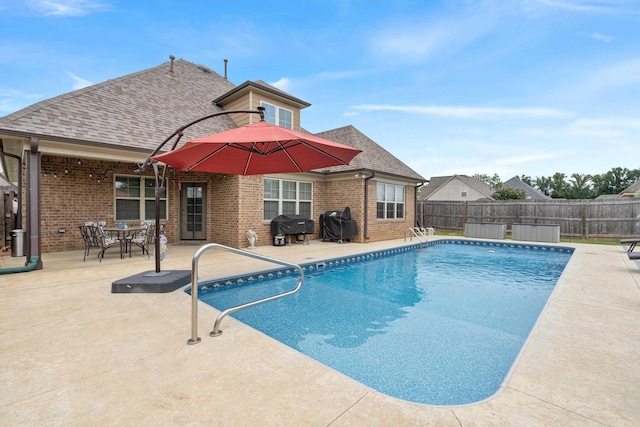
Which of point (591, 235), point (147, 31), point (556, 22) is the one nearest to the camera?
point (556, 22)

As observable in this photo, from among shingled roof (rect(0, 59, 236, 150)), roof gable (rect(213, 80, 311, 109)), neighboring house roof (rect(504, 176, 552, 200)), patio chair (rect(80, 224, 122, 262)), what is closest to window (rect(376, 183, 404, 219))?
roof gable (rect(213, 80, 311, 109))

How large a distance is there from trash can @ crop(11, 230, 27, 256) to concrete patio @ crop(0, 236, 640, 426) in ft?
16.0

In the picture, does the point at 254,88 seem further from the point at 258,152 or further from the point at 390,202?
the point at 390,202

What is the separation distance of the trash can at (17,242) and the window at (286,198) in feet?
21.7

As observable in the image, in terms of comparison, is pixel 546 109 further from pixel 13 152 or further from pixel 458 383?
pixel 13 152

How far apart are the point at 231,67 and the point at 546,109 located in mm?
16936

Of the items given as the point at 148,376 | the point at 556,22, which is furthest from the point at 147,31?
the point at 556,22

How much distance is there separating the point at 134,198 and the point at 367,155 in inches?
372

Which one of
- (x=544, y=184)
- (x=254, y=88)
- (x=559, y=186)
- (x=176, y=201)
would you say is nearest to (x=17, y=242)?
(x=176, y=201)

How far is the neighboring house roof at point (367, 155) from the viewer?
1287cm

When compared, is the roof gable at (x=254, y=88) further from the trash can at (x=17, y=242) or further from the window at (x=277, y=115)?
the trash can at (x=17, y=242)

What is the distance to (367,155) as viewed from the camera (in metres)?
13.8

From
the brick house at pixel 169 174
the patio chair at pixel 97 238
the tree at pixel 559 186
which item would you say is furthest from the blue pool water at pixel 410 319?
the tree at pixel 559 186

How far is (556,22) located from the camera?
8.95 meters
